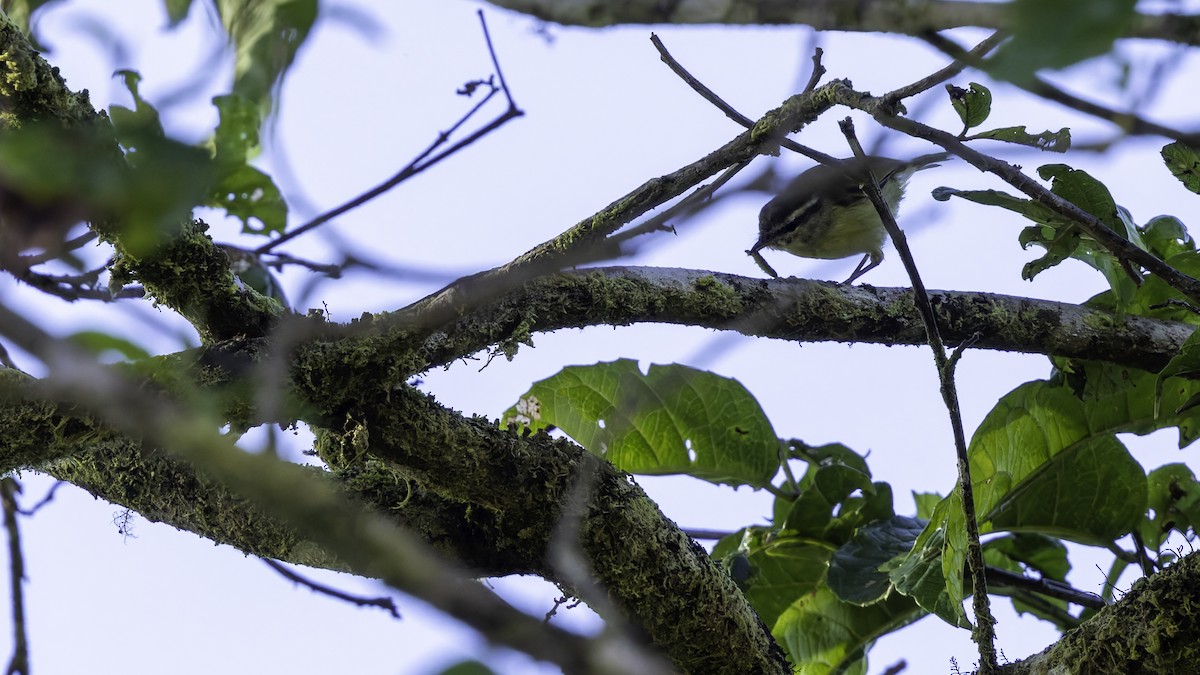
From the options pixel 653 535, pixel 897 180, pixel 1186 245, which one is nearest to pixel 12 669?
pixel 653 535

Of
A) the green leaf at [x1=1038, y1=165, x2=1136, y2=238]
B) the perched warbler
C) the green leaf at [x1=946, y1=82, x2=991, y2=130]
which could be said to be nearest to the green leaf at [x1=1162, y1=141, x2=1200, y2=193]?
the green leaf at [x1=1038, y1=165, x2=1136, y2=238]

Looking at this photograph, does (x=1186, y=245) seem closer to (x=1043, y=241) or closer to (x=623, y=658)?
(x=1043, y=241)

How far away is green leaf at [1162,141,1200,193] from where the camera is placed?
237cm

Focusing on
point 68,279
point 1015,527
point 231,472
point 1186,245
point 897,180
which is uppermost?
point 897,180

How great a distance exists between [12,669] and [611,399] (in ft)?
4.75

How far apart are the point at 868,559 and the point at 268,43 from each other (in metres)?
2.08

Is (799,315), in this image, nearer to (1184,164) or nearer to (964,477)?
(964,477)

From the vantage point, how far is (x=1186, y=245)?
2686 mm

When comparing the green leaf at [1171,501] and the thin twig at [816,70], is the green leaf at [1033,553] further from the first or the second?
the thin twig at [816,70]

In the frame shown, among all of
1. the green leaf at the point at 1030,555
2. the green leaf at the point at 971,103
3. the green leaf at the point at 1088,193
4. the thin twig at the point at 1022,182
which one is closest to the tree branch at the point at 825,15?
the thin twig at the point at 1022,182

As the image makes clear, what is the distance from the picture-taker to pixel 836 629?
9.17 ft

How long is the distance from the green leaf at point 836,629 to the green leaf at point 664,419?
37 cm

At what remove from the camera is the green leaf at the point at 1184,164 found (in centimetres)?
237

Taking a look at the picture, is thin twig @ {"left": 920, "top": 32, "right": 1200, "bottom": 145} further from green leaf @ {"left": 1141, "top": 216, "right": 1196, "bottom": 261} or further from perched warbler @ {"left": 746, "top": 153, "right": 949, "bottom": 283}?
perched warbler @ {"left": 746, "top": 153, "right": 949, "bottom": 283}
